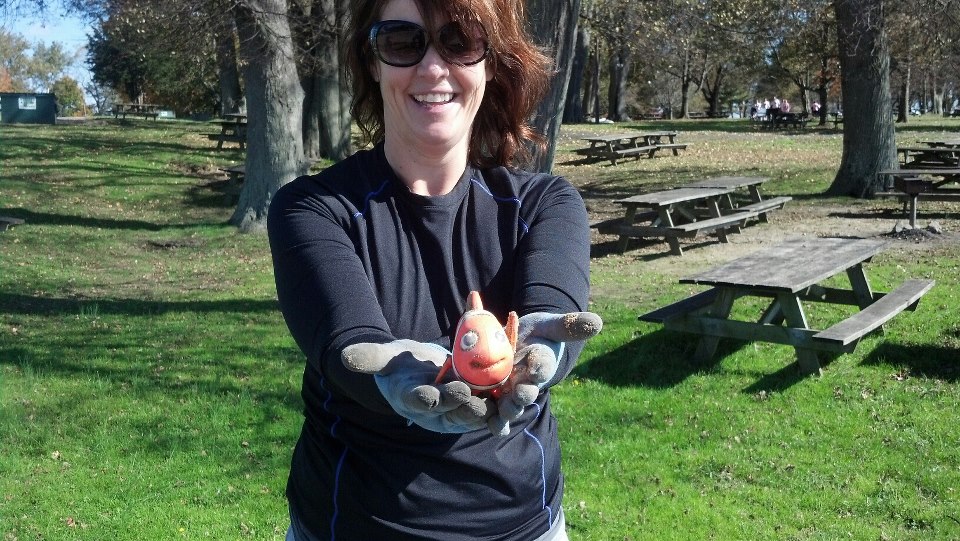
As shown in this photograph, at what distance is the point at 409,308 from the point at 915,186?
12.5 meters

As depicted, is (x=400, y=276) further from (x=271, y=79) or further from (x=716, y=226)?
(x=271, y=79)

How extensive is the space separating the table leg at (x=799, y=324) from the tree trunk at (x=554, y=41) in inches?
83.5

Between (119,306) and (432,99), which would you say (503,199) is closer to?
(432,99)

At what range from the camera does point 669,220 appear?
1305 cm

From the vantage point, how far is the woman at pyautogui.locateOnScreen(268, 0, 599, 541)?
1.85 metres

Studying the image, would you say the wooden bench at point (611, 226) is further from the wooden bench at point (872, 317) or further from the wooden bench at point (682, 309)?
the wooden bench at point (682, 309)

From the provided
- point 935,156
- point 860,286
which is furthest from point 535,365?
point 935,156

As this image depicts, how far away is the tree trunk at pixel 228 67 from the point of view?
1748 cm

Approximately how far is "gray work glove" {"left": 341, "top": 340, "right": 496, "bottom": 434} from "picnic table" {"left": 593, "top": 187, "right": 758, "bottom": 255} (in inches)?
444

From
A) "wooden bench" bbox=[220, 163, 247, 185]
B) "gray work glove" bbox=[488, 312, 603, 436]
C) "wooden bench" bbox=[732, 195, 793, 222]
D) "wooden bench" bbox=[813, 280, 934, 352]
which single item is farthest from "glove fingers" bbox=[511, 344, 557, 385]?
"wooden bench" bbox=[220, 163, 247, 185]

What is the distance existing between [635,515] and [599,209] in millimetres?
12990

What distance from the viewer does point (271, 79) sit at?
15.8 m

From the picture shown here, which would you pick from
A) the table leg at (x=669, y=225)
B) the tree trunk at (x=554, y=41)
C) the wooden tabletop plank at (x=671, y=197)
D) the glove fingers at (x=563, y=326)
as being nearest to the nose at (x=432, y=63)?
Result: the glove fingers at (x=563, y=326)

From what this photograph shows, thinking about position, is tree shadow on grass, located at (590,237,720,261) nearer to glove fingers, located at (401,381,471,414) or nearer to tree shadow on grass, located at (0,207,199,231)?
tree shadow on grass, located at (0,207,199,231)
